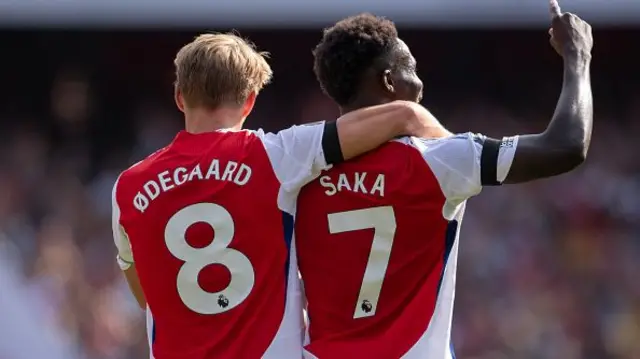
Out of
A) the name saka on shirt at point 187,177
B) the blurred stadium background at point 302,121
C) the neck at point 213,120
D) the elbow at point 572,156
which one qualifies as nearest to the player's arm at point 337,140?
the name saka on shirt at point 187,177

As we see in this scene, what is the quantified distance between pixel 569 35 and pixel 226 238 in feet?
3.81

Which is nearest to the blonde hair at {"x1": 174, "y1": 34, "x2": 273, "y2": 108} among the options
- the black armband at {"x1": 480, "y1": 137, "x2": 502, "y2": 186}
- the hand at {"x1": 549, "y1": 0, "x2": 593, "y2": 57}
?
the black armband at {"x1": 480, "y1": 137, "x2": 502, "y2": 186}

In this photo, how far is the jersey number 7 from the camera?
12.2 ft

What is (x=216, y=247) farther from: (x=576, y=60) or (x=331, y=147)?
(x=576, y=60)

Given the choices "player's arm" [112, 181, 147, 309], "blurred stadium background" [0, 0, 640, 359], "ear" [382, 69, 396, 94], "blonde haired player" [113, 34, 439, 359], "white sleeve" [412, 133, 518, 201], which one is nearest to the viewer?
"white sleeve" [412, 133, 518, 201]

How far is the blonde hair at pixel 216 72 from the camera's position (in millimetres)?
3883

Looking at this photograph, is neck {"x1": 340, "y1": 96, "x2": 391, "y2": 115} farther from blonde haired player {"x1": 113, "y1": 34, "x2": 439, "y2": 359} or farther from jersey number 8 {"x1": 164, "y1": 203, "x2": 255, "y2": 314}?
jersey number 8 {"x1": 164, "y1": 203, "x2": 255, "y2": 314}

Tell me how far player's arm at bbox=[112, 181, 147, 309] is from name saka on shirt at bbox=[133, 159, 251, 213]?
0.13 m

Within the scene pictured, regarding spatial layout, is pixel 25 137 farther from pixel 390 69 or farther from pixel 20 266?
pixel 390 69

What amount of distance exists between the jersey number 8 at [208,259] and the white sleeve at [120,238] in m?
0.21

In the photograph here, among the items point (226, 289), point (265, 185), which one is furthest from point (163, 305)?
point (265, 185)

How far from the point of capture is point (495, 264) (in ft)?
32.2

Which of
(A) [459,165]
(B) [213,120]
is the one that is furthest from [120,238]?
(A) [459,165]

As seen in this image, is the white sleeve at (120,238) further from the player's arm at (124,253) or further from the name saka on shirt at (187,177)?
the name saka on shirt at (187,177)
